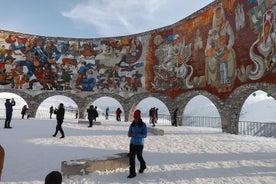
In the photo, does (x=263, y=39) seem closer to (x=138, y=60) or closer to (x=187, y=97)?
(x=187, y=97)

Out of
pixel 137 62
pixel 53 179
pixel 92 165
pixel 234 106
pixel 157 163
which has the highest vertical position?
pixel 137 62

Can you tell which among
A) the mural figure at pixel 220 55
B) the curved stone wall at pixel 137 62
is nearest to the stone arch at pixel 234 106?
the curved stone wall at pixel 137 62

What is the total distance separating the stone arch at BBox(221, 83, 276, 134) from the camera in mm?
14889

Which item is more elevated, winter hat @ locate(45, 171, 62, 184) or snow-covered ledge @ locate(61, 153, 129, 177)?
winter hat @ locate(45, 171, 62, 184)

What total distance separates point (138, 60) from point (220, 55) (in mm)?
10107

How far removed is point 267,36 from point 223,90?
5062mm

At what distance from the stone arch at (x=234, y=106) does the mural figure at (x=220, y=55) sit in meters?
0.82

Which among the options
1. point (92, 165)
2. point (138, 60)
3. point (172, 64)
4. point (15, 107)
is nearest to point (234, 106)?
point (172, 64)

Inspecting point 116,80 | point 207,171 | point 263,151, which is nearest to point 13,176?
point 207,171

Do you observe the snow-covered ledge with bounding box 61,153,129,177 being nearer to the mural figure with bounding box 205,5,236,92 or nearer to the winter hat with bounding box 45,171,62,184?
the winter hat with bounding box 45,171,62,184

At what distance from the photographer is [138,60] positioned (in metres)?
25.4

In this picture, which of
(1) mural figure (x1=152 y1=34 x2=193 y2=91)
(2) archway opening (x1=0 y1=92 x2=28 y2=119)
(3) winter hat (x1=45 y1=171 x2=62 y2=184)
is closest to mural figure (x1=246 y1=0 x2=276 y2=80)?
(1) mural figure (x1=152 y1=34 x2=193 y2=91)

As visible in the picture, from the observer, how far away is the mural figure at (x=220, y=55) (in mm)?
16312

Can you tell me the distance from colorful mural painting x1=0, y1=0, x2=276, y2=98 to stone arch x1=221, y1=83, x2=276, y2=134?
637 millimetres
